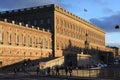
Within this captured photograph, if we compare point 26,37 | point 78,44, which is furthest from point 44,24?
point 78,44

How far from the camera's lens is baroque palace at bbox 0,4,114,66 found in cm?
9306

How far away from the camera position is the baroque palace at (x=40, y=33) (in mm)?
93062

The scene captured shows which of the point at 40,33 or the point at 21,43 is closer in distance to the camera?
the point at 21,43

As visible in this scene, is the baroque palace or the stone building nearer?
the stone building

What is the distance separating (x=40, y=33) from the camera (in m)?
111

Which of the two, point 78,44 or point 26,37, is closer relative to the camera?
point 26,37

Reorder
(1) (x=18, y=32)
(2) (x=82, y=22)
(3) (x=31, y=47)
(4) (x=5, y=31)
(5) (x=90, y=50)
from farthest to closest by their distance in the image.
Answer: (5) (x=90, y=50) → (2) (x=82, y=22) → (3) (x=31, y=47) → (1) (x=18, y=32) → (4) (x=5, y=31)

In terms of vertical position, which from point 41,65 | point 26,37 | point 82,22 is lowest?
point 41,65

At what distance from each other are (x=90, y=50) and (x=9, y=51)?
78.9 metres

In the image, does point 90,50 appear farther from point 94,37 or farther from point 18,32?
point 18,32

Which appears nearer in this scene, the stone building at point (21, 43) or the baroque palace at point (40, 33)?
the stone building at point (21, 43)

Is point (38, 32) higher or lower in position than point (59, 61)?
higher

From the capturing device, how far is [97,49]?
182375 mm

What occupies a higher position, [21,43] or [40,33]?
[40,33]
